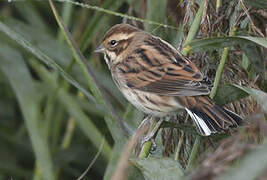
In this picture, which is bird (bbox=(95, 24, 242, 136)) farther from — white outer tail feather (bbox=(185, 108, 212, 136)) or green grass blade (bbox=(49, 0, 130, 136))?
green grass blade (bbox=(49, 0, 130, 136))

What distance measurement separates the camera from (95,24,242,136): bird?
2.68 meters

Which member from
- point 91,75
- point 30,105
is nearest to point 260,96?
point 91,75

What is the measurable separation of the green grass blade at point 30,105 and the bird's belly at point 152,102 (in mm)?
979

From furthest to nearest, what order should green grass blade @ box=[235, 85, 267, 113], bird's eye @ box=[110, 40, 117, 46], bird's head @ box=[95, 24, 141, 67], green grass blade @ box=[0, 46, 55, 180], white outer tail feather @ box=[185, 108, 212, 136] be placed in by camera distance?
green grass blade @ box=[0, 46, 55, 180]
bird's eye @ box=[110, 40, 117, 46]
bird's head @ box=[95, 24, 141, 67]
white outer tail feather @ box=[185, 108, 212, 136]
green grass blade @ box=[235, 85, 267, 113]

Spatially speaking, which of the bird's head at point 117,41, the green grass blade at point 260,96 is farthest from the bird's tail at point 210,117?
the bird's head at point 117,41

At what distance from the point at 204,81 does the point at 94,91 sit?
566mm

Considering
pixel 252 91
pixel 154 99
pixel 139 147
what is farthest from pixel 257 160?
pixel 154 99

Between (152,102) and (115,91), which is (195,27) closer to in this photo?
(152,102)

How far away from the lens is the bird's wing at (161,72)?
9.62 feet

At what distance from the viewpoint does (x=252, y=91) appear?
2408 millimetres

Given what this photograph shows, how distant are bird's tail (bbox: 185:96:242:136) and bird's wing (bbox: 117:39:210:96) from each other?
0.20ft

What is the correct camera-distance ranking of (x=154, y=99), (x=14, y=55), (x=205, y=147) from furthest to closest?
(x=14, y=55)
(x=154, y=99)
(x=205, y=147)

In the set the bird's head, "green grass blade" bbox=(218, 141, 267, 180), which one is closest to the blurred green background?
"green grass blade" bbox=(218, 141, 267, 180)

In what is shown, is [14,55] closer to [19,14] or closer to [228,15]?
[19,14]
